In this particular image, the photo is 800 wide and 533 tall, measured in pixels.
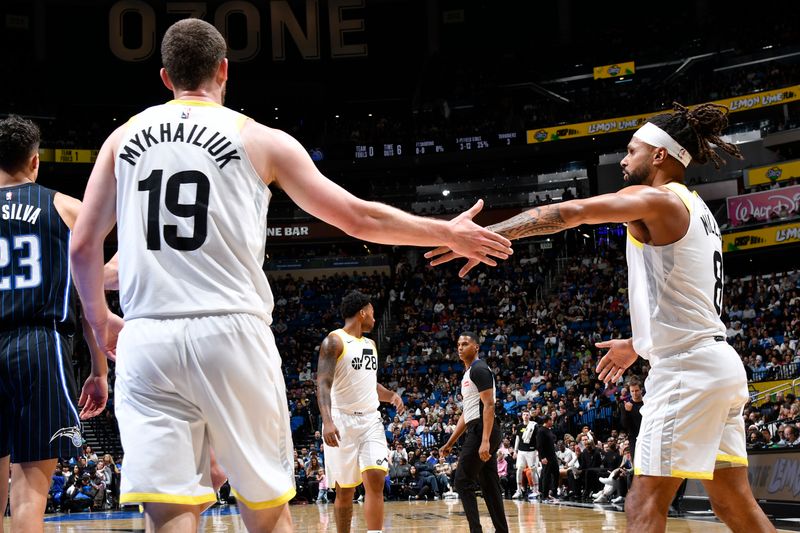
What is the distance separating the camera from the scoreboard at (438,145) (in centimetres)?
3691

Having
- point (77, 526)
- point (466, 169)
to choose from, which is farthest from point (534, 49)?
point (77, 526)

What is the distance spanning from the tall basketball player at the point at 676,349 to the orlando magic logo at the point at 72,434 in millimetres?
2026

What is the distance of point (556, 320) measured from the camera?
30.5m

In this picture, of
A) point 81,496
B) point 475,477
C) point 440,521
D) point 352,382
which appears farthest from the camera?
point 81,496

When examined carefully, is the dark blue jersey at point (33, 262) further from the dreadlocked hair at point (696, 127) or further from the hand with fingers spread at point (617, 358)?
the dreadlocked hair at point (696, 127)

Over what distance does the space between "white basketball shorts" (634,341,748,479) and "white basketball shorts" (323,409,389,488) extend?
4225 mm

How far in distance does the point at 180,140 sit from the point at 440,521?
1137 cm

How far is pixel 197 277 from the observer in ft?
9.70

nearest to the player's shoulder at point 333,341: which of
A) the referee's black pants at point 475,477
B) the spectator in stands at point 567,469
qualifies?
the referee's black pants at point 475,477

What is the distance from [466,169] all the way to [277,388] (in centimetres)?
3690

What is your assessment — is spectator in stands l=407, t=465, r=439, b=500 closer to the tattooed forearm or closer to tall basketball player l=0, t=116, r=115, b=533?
the tattooed forearm

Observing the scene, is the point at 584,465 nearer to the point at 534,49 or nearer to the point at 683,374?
the point at 683,374

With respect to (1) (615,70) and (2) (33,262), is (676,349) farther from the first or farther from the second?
(1) (615,70)

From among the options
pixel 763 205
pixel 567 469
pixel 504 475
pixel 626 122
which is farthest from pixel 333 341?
pixel 626 122
